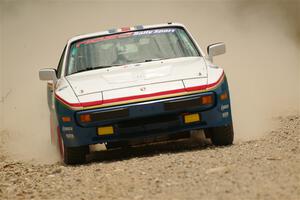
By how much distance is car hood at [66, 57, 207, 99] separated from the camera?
26.7ft

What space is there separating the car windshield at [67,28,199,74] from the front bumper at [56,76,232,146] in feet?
3.96

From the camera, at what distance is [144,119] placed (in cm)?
Result: 803

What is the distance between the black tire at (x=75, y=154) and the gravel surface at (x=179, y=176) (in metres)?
0.15

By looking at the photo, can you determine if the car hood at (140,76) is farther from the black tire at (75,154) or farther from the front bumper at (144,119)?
the black tire at (75,154)

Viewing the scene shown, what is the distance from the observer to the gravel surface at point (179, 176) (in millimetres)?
5832

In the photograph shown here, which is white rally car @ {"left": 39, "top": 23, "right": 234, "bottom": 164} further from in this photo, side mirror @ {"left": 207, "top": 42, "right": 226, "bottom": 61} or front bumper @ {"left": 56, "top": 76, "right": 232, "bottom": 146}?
side mirror @ {"left": 207, "top": 42, "right": 226, "bottom": 61}

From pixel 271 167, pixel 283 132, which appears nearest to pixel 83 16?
pixel 283 132

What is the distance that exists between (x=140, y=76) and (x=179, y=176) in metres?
2.10

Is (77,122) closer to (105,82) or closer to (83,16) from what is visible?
(105,82)

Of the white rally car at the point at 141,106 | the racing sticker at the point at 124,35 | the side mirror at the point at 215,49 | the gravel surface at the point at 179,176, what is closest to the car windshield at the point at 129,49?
the racing sticker at the point at 124,35

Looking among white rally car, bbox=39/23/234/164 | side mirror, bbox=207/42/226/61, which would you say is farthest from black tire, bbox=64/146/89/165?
side mirror, bbox=207/42/226/61

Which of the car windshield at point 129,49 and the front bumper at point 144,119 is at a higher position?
the car windshield at point 129,49

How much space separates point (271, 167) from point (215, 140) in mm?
1953

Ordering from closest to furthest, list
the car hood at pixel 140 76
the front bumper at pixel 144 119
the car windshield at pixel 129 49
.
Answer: the front bumper at pixel 144 119 → the car hood at pixel 140 76 → the car windshield at pixel 129 49
